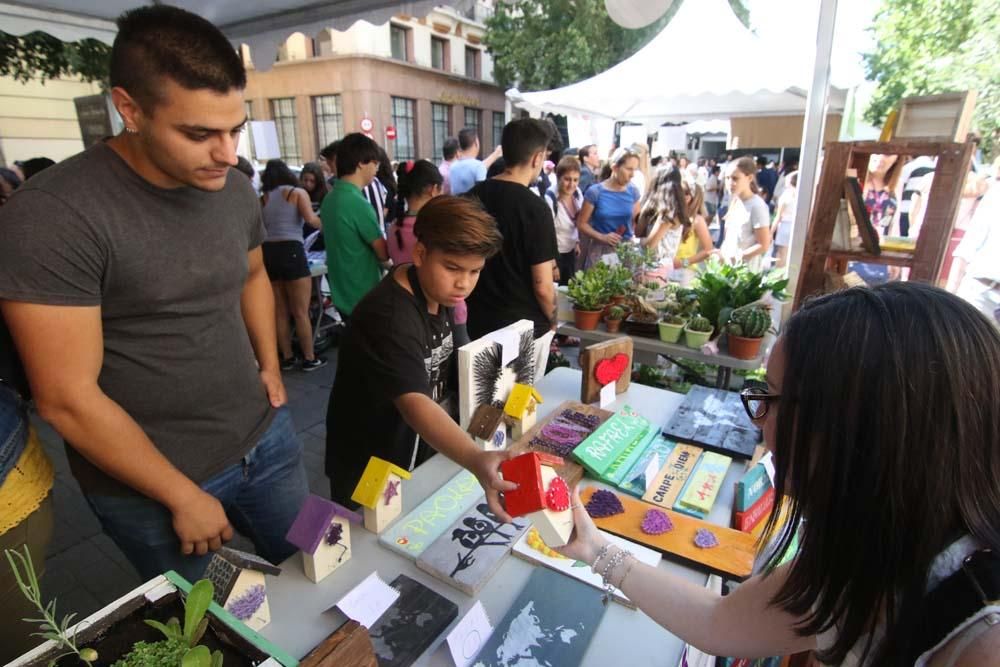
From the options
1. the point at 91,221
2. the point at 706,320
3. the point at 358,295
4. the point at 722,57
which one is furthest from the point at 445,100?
Result: the point at 91,221

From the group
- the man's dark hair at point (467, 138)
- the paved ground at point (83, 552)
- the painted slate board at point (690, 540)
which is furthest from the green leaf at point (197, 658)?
the man's dark hair at point (467, 138)

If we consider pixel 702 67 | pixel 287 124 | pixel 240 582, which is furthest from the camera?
pixel 287 124

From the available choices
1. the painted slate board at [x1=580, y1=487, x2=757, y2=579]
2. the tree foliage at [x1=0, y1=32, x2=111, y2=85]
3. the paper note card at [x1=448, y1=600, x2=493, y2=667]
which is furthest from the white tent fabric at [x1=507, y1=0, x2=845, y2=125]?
the tree foliage at [x1=0, y1=32, x2=111, y2=85]

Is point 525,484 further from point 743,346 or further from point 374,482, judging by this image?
point 743,346

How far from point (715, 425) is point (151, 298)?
5.38 ft

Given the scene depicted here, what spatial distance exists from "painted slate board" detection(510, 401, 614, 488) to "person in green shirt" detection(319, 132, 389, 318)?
1.90m

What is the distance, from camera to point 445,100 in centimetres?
1892

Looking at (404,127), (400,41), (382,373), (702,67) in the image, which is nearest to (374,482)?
(382,373)

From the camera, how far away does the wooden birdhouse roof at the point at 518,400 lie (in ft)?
5.57

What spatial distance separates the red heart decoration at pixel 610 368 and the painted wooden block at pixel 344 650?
4.48ft

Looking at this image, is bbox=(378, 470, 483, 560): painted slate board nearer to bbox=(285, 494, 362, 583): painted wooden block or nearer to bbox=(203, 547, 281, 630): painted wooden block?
bbox=(285, 494, 362, 583): painted wooden block

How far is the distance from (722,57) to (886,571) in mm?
5495

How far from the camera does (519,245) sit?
2.62 m

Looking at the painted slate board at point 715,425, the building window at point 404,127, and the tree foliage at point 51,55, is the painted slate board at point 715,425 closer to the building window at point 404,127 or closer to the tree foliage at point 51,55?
the tree foliage at point 51,55
